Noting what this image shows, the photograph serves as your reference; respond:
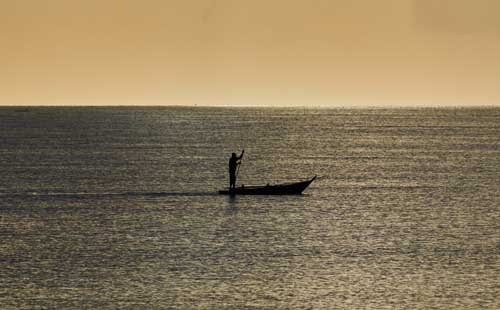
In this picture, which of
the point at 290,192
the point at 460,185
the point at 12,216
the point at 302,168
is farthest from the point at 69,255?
the point at 302,168

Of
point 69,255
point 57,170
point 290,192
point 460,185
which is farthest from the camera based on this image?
point 57,170

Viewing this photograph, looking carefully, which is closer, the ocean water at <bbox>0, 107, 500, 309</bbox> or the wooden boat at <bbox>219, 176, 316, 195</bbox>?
the ocean water at <bbox>0, 107, 500, 309</bbox>

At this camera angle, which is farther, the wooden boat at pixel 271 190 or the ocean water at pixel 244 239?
the wooden boat at pixel 271 190

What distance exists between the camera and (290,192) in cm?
7938

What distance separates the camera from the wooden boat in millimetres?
77625

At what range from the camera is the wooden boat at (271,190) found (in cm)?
7762

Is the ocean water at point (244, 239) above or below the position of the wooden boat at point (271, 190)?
below

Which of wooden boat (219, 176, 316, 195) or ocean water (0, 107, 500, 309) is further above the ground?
wooden boat (219, 176, 316, 195)

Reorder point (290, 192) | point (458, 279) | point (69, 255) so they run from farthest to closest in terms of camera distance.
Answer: point (290, 192)
point (69, 255)
point (458, 279)

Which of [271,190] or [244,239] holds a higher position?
[271,190]

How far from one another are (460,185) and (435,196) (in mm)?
10269

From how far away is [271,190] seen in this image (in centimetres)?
7819

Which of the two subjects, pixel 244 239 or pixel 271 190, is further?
pixel 271 190

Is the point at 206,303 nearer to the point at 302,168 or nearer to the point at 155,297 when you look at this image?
the point at 155,297
